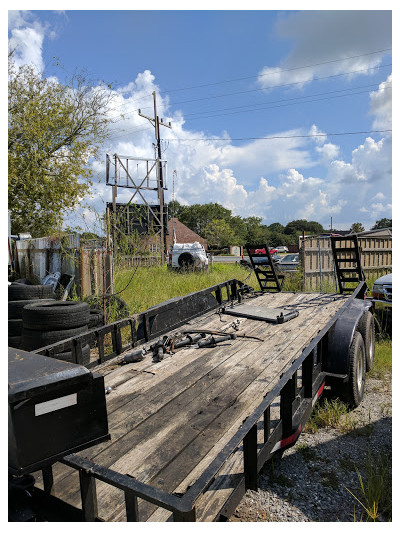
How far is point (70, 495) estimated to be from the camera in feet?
6.81

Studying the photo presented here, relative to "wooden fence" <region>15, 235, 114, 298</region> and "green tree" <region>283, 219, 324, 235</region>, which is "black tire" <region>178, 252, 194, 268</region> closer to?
"wooden fence" <region>15, 235, 114, 298</region>

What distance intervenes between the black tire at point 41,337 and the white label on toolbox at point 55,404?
10.2 feet

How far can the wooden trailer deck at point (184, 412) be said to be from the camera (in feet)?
6.95

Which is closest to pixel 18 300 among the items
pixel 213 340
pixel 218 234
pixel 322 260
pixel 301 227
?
pixel 213 340

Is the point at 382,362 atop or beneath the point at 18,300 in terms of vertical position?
beneath

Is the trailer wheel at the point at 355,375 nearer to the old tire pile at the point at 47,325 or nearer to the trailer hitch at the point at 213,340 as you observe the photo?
the trailer hitch at the point at 213,340

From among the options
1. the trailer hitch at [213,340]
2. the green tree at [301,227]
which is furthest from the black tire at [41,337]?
the green tree at [301,227]

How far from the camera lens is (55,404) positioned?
167 cm

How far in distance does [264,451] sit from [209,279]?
9.83 metres

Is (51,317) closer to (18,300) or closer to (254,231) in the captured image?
(18,300)

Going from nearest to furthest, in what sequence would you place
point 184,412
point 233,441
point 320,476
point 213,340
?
point 233,441, point 184,412, point 320,476, point 213,340

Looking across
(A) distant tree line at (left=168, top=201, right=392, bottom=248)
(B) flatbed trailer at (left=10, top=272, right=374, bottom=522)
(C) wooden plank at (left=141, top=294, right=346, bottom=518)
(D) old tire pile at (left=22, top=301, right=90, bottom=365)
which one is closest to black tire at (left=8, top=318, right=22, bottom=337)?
(D) old tire pile at (left=22, top=301, right=90, bottom=365)

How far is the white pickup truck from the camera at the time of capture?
57.1 ft

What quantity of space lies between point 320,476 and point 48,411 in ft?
8.26
